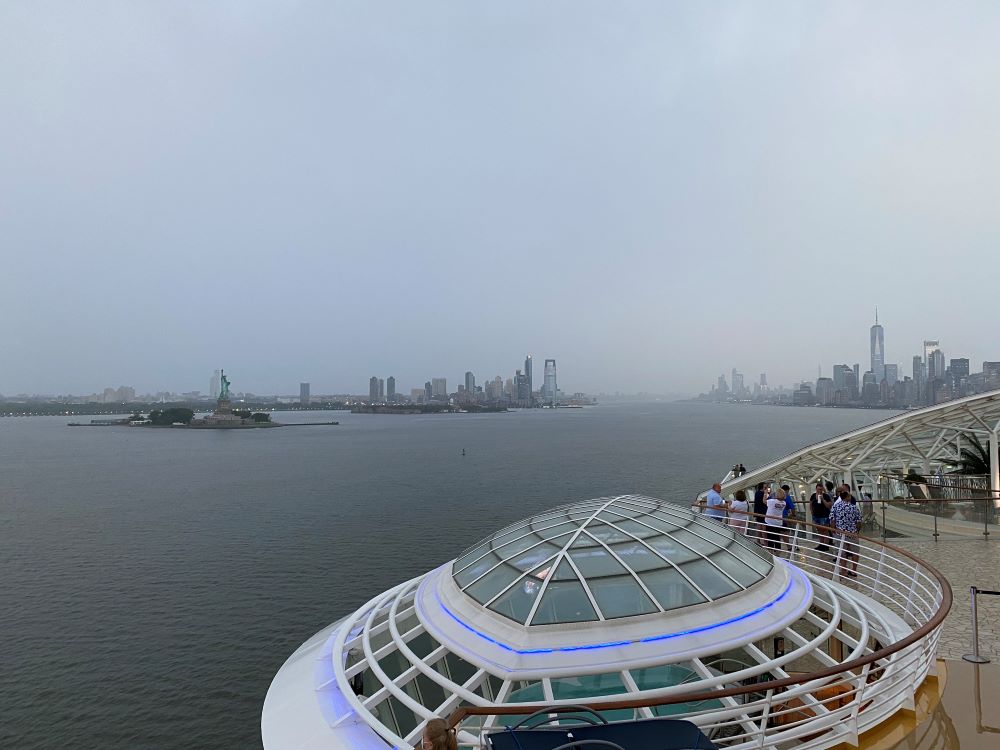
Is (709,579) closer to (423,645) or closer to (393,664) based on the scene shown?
(423,645)

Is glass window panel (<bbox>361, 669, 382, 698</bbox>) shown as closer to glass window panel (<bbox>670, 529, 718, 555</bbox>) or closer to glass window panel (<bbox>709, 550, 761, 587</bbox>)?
glass window panel (<bbox>670, 529, 718, 555</bbox>)

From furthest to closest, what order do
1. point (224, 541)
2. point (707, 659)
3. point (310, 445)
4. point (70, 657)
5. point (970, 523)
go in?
point (310, 445) → point (224, 541) → point (70, 657) → point (970, 523) → point (707, 659)

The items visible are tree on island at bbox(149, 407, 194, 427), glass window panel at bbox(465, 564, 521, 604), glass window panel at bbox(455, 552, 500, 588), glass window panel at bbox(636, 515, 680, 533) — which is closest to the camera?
glass window panel at bbox(465, 564, 521, 604)

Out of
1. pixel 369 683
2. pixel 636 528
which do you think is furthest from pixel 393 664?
pixel 636 528

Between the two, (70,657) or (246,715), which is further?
(70,657)

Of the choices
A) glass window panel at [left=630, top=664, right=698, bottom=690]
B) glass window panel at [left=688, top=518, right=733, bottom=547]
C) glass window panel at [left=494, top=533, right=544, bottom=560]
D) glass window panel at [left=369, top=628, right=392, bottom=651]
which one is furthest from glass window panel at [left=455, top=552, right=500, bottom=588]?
glass window panel at [left=688, top=518, right=733, bottom=547]

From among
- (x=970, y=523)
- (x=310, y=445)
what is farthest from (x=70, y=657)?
(x=310, y=445)

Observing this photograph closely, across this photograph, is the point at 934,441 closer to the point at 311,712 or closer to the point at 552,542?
the point at 552,542
